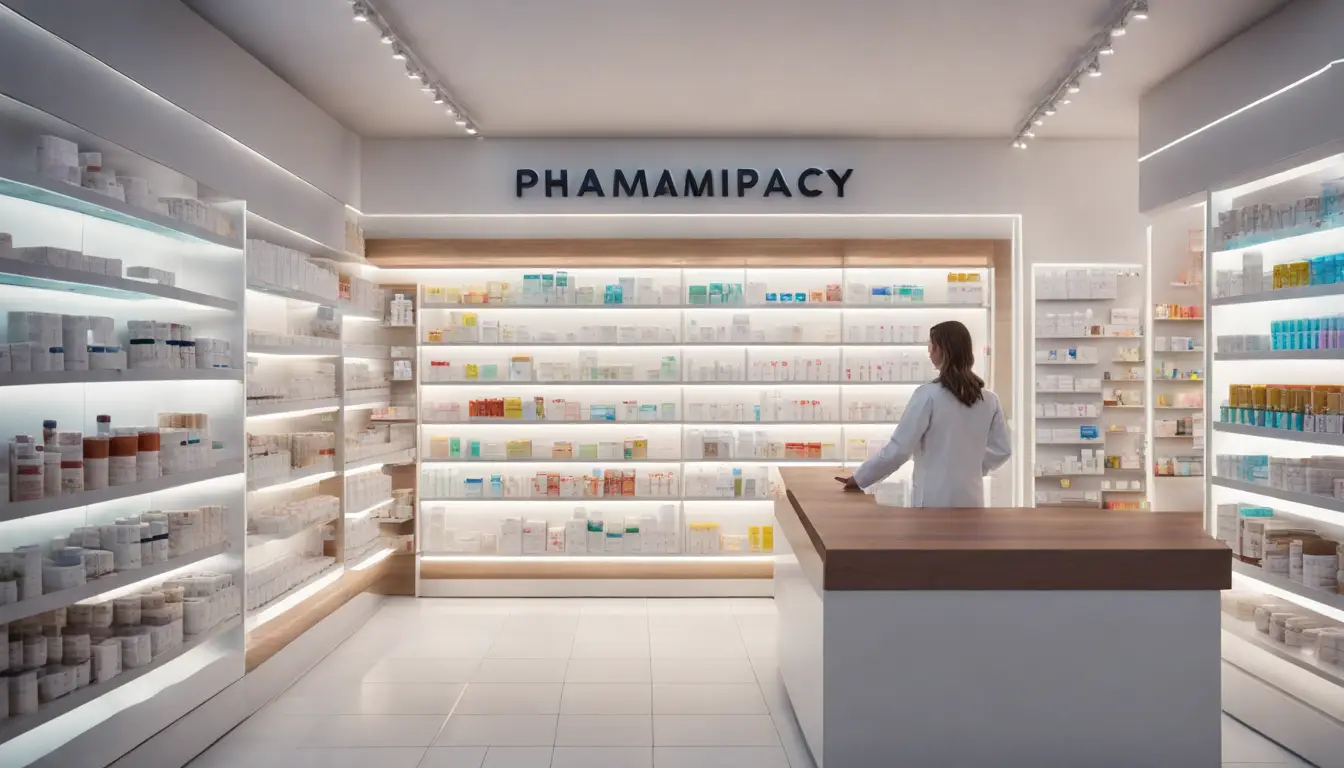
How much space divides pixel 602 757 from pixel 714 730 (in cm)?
58

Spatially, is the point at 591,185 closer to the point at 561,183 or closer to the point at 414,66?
the point at 561,183

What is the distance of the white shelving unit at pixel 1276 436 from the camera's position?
3801 millimetres

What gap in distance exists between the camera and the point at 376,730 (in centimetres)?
406

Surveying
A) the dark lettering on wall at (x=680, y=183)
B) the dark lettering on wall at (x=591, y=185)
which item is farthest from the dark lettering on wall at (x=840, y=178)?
the dark lettering on wall at (x=591, y=185)

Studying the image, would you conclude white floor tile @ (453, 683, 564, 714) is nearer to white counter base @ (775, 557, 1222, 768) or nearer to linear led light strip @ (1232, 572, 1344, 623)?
white counter base @ (775, 557, 1222, 768)

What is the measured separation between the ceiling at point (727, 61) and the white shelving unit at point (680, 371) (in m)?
1.17

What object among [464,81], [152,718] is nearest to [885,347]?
[464,81]

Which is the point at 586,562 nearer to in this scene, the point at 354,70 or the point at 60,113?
the point at 354,70

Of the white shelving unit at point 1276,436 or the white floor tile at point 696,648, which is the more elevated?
the white shelving unit at point 1276,436

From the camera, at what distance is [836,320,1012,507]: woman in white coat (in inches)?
153

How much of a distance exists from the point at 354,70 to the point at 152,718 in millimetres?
3576

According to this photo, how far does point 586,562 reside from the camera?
6664 millimetres

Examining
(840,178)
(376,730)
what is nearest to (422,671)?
(376,730)

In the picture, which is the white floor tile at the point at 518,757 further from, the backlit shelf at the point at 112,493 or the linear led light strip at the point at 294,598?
the backlit shelf at the point at 112,493
